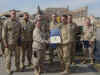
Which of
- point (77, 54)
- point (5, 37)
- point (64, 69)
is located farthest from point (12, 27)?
point (77, 54)

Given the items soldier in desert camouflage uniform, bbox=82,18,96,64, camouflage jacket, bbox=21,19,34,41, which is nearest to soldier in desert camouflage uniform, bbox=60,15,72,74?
camouflage jacket, bbox=21,19,34,41

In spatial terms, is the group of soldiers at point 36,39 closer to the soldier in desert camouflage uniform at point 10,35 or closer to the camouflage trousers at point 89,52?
the soldier in desert camouflage uniform at point 10,35

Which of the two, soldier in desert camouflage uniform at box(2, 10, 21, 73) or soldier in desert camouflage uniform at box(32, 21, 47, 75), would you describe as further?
soldier in desert camouflage uniform at box(2, 10, 21, 73)

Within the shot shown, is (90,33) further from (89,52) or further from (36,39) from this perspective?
(36,39)

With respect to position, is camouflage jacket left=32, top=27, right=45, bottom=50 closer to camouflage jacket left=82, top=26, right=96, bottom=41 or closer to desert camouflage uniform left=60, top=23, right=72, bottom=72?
desert camouflage uniform left=60, top=23, right=72, bottom=72

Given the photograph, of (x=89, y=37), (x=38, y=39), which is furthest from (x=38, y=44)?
(x=89, y=37)

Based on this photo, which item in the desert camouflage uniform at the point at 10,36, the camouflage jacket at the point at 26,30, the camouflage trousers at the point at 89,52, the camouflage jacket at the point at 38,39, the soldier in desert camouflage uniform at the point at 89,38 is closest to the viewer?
the camouflage jacket at the point at 38,39

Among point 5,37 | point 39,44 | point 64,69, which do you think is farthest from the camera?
point 64,69

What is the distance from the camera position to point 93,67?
7520 mm

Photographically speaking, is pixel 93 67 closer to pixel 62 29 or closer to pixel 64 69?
pixel 64 69

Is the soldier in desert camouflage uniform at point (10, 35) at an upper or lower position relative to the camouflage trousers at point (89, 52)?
upper

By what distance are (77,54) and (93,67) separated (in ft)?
7.60

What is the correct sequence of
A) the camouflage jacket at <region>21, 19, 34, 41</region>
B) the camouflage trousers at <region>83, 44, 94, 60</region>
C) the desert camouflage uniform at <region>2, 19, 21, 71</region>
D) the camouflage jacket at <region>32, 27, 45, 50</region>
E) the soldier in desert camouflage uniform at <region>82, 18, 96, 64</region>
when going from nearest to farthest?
1. the camouflage jacket at <region>32, 27, 45, 50</region>
2. the desert camouflage uniform at <region>2, 19, 21, 71</region>
3. the camouflage jacket at <region>21, 19, 34, 41</region>
4. the soldier in desert camouflage uniform at <region>82, 18, 96, 64</region>
5. the camouflage trousers at <region>83, 44, 94, 60</region>

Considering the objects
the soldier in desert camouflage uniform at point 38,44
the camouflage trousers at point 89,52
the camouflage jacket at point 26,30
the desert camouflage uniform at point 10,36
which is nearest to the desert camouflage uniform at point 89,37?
the camouflage trousers at point 89,52
